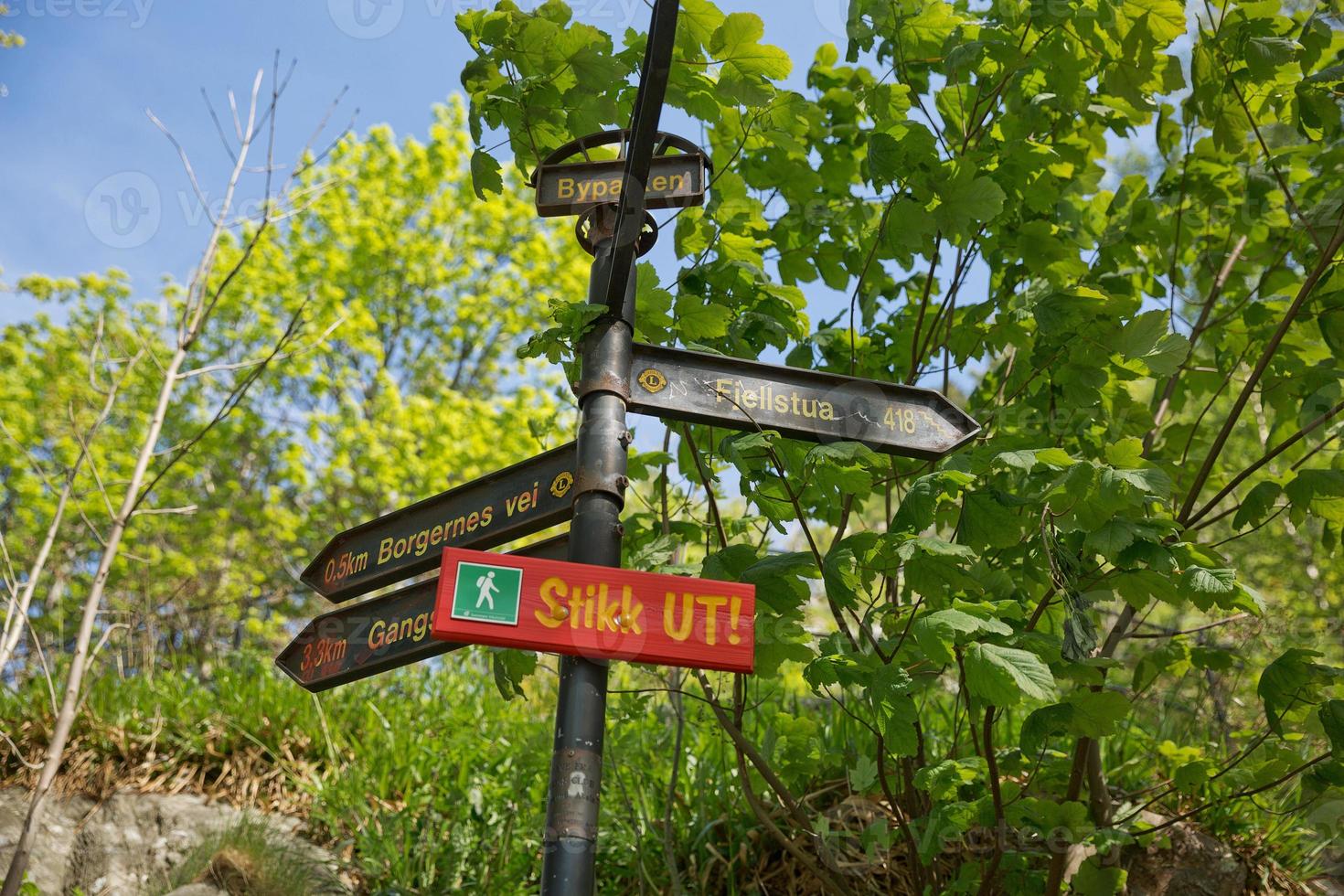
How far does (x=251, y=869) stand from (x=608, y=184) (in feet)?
13.0

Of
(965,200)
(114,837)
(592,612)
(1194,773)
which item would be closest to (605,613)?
(592,612)

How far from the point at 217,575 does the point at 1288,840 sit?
13406 millimetres

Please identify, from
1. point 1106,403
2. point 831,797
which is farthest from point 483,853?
point 1106,403

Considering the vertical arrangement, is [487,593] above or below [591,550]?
below

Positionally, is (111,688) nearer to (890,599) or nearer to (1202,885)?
(890,599)

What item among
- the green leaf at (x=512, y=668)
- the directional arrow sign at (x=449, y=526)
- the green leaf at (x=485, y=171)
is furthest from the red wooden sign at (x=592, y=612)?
the green leaf at (x=485, y=171)

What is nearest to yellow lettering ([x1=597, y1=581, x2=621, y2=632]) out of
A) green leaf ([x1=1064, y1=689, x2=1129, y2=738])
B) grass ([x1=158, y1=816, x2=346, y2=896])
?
green leaf ([x1=1064, y1=689, x2=1129, y2=738])

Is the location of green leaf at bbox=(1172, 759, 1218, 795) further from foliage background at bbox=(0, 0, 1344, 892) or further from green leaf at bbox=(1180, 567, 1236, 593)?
green leaf at bbox=(1180, 567, 1236, 593)

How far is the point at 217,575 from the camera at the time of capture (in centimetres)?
1423

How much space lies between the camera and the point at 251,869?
4.90m

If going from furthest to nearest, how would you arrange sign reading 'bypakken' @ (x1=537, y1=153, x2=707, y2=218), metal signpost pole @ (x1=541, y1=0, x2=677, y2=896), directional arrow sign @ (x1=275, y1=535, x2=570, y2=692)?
sign reading 'bypakken' @ (x1=537, y1=153, x2=707, y2=218) < directional arrow sign @ (x1=275, y1=535, x2=570, y2=692) < metal signpost pole @ (x1=541, y1=0, x2=677, y2=896)

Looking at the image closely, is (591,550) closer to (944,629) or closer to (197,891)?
(944,629)

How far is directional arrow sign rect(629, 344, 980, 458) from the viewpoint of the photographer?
246cm

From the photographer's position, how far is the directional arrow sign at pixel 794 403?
246 cm
